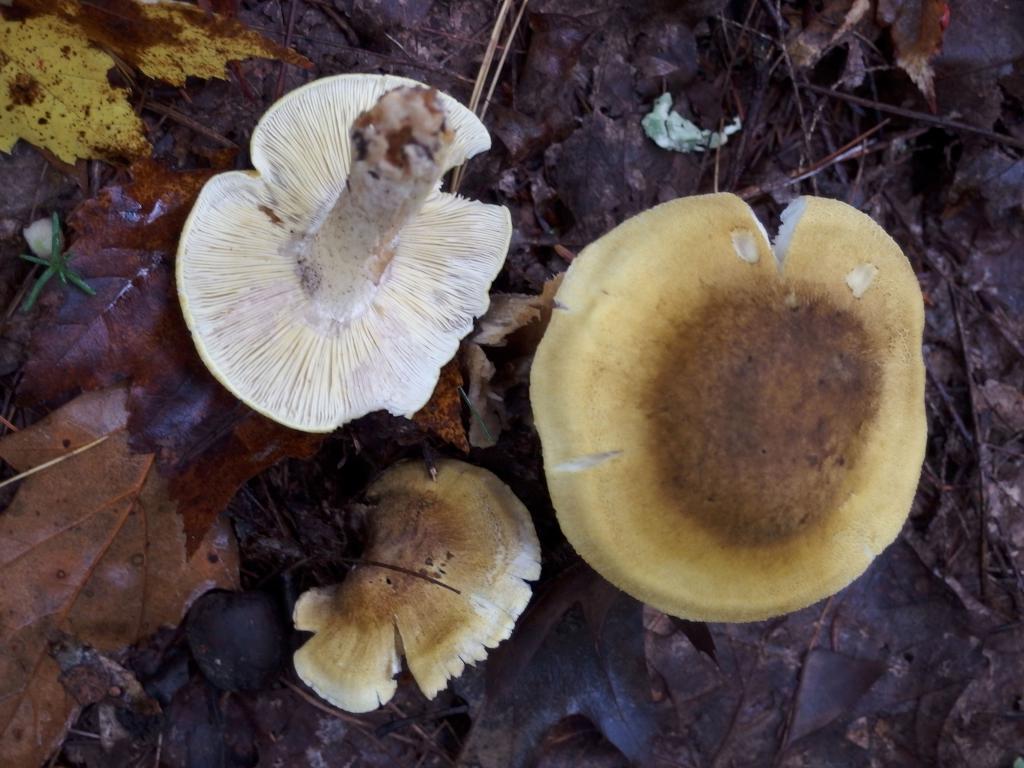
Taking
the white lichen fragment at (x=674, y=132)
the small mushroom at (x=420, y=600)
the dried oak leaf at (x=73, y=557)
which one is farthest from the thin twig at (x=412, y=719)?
the white lichen fragment at (x=674, y=132)

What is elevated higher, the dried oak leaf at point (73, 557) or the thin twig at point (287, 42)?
the thin twig at point (287, 42)

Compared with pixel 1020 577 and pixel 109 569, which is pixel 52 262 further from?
pixel 1020 577

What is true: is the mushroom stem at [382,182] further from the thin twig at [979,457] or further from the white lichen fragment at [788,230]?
the thin twig at [979,457]

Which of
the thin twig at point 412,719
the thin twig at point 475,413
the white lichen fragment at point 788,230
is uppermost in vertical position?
the white lichen fragment at point 788,230

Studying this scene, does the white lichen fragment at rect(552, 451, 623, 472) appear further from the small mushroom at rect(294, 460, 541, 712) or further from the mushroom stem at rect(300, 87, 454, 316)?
the mushroom stem at rect(300, 87, 454, 316)

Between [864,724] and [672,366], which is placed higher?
[672,366]

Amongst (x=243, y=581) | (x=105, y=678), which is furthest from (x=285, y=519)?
(x=105, y=678)

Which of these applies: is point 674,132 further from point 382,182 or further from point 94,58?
point 94,58
